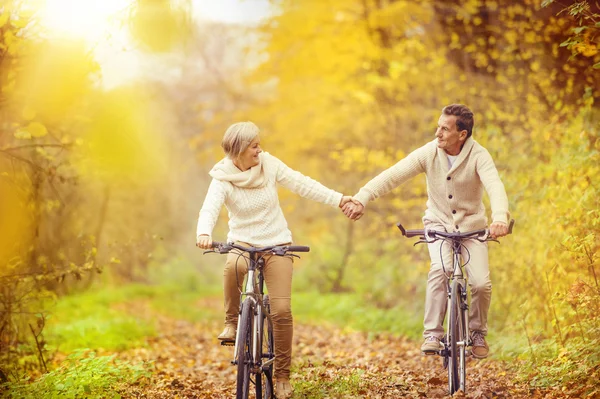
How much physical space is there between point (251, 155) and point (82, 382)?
97.7 inches

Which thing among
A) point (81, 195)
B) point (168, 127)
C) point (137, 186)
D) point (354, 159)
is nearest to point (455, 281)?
point (354, 159)

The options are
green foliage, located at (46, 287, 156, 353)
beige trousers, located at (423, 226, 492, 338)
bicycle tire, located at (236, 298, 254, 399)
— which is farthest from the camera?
green foliage, located at (46, 287, 156, 353)

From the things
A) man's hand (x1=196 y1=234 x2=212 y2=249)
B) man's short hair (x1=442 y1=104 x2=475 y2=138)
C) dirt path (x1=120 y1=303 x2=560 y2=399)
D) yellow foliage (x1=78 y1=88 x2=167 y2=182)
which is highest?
yellow foliage (x1=78 y1=88 x2=167 y2=182)

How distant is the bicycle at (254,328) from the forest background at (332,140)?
2.29 metres

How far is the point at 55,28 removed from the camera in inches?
275

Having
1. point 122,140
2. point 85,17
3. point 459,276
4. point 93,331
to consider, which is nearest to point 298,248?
point 459,276

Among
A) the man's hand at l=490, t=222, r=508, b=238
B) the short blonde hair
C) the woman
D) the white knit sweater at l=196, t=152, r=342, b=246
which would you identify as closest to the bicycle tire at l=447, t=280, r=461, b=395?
the man's hand at l=490, t=222, r=508, b=238

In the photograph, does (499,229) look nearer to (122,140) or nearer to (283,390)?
(283,390)

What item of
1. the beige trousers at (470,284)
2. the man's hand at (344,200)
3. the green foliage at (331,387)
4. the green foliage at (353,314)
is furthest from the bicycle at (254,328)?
the green foliage at (353,314)

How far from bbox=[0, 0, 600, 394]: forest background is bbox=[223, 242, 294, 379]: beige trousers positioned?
215 cm

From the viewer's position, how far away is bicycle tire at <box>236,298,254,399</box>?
5.00 m

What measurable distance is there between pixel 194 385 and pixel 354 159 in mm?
7837

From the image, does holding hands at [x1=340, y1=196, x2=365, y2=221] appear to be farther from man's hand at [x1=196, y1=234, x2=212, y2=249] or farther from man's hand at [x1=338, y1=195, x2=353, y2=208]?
man's hand at [x1=196, y1=234, x2=212, y2=249]

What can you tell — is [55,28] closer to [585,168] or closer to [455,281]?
[455,281]
